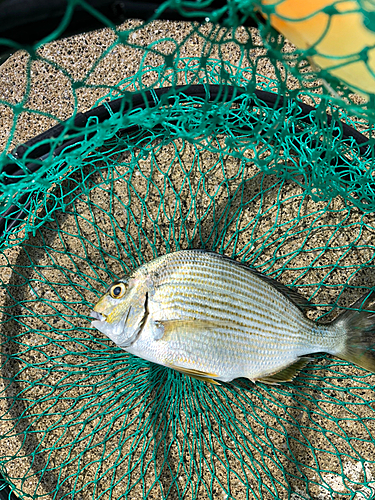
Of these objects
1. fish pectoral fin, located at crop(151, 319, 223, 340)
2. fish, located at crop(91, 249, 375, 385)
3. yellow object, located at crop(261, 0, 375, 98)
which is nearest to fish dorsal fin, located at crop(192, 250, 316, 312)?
fish, located at crop(91, 249, 375, 385)

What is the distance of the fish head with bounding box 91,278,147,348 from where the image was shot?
1395 millimetres

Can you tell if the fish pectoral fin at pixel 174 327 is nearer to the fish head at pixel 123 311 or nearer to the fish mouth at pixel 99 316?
the fish head at pixel 123 311

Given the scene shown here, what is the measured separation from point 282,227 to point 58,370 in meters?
1.18

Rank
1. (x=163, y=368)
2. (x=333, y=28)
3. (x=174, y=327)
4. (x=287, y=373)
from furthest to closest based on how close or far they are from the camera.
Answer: (x=163, y=368)
(x=287, y=373)
(x=174, y=327)
(x=333, y=28)

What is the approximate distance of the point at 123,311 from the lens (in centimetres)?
140

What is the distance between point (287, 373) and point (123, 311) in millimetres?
700

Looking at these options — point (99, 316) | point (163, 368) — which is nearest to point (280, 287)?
point (163, 368)

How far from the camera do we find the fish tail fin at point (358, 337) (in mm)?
1451

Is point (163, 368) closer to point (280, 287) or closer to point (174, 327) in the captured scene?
point (174, 327)

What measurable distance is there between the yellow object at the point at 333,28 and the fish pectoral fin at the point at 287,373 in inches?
41.1

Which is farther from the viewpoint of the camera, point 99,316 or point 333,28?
point 99,316

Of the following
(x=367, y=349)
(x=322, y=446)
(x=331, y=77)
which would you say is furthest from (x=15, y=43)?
(x=322, y=446)

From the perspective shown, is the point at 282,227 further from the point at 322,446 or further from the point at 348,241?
the point at 322,446

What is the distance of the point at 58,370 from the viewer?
65.6 inches
